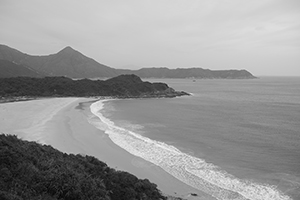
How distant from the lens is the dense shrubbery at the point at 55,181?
687 centimetres

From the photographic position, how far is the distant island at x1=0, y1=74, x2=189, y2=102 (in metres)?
60.2

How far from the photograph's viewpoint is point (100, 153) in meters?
16.6

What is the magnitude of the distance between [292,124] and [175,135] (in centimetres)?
1685

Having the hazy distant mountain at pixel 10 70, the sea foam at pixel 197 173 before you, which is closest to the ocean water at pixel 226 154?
the sea foam at pixel 197 173

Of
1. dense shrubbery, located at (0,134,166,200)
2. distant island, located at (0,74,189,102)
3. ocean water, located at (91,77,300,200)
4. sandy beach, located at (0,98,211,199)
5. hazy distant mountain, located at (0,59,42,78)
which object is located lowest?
ocean water, located at (91,77,300,200)

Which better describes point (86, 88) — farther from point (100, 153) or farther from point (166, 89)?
point (100, 153)

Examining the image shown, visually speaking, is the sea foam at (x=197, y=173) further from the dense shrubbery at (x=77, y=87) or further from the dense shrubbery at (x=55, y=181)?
the dense shrubbery at (x=77, y=87)

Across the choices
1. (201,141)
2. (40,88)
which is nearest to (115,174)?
(201,141)

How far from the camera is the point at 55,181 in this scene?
25.1 ft

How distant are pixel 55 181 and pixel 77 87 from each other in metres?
66.4

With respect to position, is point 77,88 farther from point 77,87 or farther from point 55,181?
point 55,181

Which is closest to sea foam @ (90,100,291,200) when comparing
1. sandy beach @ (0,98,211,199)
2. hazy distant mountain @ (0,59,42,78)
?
sandy beach @ (0,98,211,199)

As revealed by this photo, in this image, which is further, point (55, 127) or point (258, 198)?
point (55, 127)

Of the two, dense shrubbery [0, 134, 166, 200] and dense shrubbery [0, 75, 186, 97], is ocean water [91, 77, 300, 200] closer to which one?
dense shrubbery [0, 134, 166, 200]
